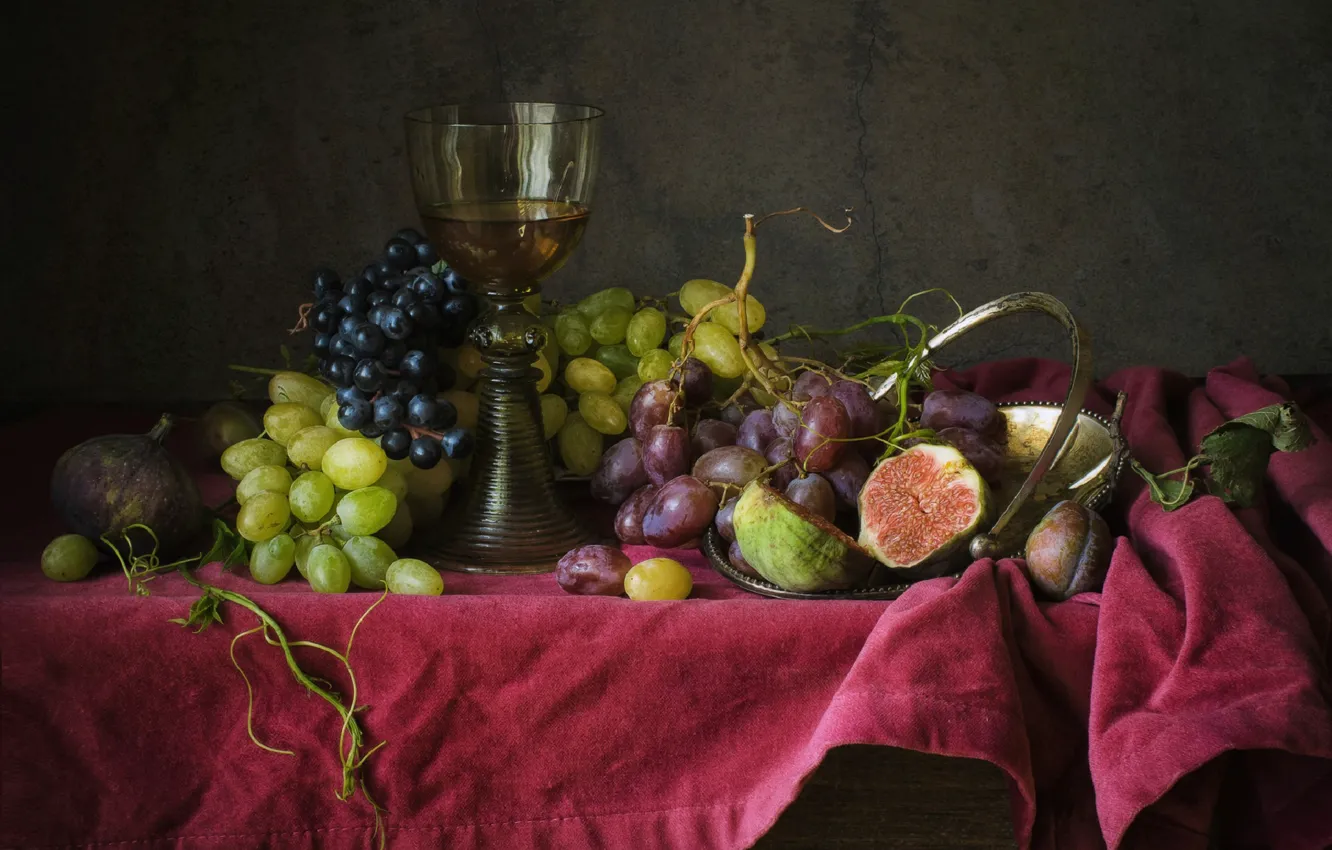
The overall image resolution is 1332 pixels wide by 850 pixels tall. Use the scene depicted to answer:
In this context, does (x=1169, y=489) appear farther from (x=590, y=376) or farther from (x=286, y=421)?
(x=286, y=421)

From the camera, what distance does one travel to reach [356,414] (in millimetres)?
1275

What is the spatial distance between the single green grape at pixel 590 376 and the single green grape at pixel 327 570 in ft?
1.25

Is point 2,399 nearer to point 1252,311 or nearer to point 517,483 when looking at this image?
point 517,483

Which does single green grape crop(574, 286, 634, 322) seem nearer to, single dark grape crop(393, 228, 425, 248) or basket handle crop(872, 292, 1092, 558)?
single dark grape crop(393, 228, 425, 248)

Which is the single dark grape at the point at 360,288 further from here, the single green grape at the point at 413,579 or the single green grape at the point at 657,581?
the single green grape at the point at 657,581

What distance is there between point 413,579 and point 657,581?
0.74 feet

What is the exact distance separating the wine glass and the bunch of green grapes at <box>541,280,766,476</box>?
102 millimetres

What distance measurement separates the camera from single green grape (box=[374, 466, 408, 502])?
4.28 ft

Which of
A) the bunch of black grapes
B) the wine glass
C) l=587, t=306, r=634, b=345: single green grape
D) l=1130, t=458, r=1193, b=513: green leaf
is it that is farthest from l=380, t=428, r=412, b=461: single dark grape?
l=1130, t=458, r=1193, b=513: green leaf

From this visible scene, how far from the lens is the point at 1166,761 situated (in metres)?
0.99

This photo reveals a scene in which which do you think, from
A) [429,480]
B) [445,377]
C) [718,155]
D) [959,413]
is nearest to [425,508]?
[429,480]

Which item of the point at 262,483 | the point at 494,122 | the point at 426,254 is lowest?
the point at 262,483

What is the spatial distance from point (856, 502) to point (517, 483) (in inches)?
14.1

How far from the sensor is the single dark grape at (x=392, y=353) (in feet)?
4.27
